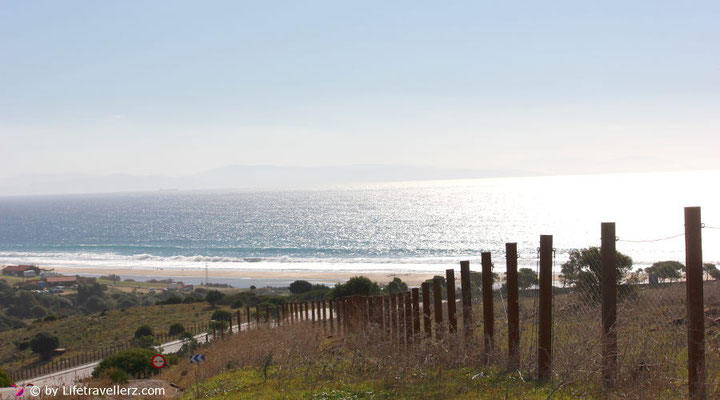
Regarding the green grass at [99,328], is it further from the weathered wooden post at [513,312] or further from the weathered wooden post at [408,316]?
the weathered wooden post at [513,312]

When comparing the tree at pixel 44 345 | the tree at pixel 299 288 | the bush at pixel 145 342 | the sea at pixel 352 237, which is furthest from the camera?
the sea at pixel 352 237

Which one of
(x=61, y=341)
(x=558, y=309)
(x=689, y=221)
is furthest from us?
(x=61, y=341)

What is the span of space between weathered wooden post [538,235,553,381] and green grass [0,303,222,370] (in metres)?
25.7

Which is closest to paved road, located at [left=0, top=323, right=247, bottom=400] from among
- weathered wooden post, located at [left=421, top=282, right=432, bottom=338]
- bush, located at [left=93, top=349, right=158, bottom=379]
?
bush, located at [left=93, top=349, right=158, bottom=379]

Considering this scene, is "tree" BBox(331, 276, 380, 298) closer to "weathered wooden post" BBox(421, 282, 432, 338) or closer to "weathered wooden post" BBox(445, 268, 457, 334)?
"weathered wooden post" BBox(421, 282, 432, 338)

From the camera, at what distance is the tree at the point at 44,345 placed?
2958 centimetres

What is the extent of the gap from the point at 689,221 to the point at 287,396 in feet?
19.1

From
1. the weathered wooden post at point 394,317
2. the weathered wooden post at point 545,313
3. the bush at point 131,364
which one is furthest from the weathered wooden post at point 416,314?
the bush at point 131,364

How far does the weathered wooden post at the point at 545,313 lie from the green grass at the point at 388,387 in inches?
12.9

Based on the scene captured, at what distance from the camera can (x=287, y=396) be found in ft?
31.0

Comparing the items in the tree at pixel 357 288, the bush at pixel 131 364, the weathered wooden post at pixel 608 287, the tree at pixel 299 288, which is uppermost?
the weathered wooden post at pixel 608 287

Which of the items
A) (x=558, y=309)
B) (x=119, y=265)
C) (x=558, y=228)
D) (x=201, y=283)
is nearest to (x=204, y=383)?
(x=558, y=309)

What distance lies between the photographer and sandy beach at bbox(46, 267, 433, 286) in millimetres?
66250

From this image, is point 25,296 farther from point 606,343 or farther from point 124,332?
point 606,343
